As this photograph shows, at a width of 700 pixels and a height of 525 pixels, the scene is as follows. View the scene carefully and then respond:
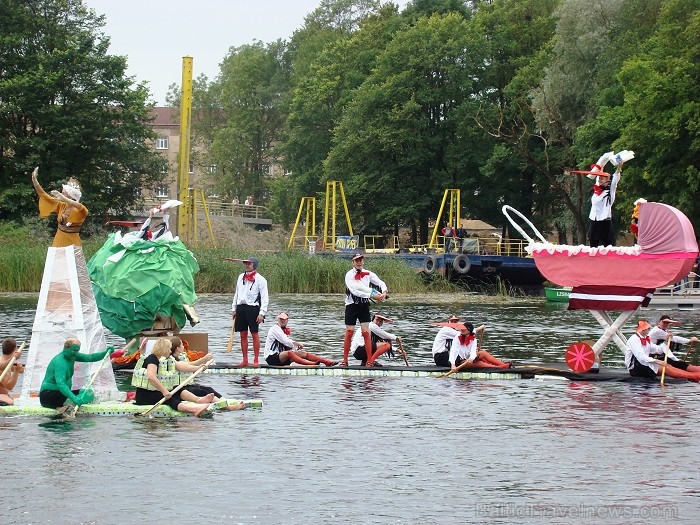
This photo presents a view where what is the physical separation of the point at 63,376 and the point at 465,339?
26.7ft

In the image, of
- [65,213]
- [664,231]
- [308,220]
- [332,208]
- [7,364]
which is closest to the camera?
[65,213]

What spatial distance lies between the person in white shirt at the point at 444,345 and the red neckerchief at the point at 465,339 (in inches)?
7.7

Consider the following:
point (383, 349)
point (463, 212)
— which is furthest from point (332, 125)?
point (383, 349)

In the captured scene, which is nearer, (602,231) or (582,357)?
(582,357)

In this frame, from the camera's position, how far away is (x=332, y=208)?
81.9m

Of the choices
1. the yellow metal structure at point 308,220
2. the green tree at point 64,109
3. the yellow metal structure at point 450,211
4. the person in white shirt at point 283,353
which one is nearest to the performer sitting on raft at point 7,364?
the person in white shirt at point 283,353

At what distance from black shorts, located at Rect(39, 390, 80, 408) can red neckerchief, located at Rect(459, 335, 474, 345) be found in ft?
25.9

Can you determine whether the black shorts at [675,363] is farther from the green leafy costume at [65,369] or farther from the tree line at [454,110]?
the tree line at [454,110]

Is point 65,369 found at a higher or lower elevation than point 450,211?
lower

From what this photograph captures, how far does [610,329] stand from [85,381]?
970 centimetres

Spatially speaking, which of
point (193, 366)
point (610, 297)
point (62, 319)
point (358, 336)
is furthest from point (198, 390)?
point (610, 297)

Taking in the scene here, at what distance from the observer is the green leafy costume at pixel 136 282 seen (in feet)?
73.8

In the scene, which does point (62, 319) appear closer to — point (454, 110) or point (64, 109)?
point (64, 109)


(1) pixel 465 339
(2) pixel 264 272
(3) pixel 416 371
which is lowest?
(3) pixel 416 371
